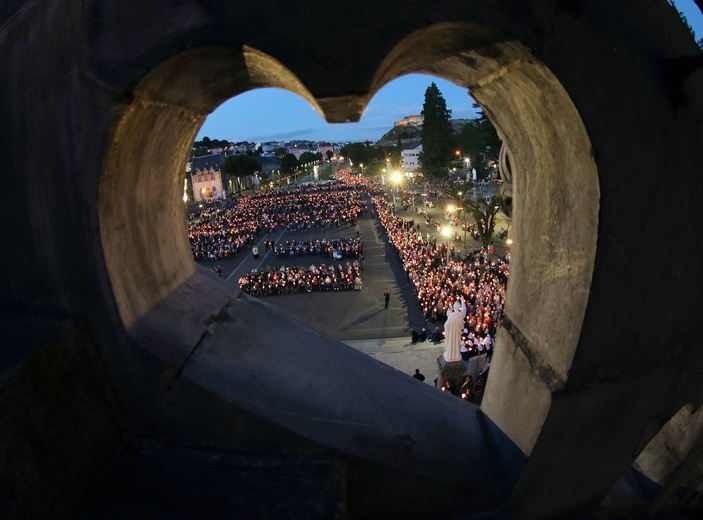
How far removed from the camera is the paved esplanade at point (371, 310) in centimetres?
1579

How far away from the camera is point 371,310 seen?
20.8m

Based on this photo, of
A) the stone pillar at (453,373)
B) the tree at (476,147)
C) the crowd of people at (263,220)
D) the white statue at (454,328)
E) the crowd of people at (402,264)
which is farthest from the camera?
the tree at (476,147)

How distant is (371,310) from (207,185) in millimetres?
77407

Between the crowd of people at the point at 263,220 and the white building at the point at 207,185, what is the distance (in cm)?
2623

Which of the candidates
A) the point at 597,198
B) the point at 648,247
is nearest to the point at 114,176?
the point at 597,198

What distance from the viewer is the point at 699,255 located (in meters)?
2.29

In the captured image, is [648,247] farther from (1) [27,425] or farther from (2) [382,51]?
(1) [27,425]

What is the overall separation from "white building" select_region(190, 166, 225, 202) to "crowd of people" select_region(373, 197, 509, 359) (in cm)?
6550

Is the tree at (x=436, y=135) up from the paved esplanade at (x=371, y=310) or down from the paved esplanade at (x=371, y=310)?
up

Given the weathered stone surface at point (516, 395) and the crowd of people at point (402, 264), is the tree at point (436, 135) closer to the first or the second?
the crowd of people at point (402, 264)

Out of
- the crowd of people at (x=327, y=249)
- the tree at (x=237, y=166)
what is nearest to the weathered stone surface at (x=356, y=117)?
the crowd of people at (x=327, y=249)

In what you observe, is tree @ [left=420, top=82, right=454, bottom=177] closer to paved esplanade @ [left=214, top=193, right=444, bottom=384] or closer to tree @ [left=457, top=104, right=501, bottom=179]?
tree @ [left=457, top=104, right=501, bottom=179]

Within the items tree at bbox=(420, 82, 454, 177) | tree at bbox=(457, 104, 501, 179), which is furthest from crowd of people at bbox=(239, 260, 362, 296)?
tree at bbox=(420, 82, 454, 177)

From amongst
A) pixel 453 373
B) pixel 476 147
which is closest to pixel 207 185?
pixel 476 147
